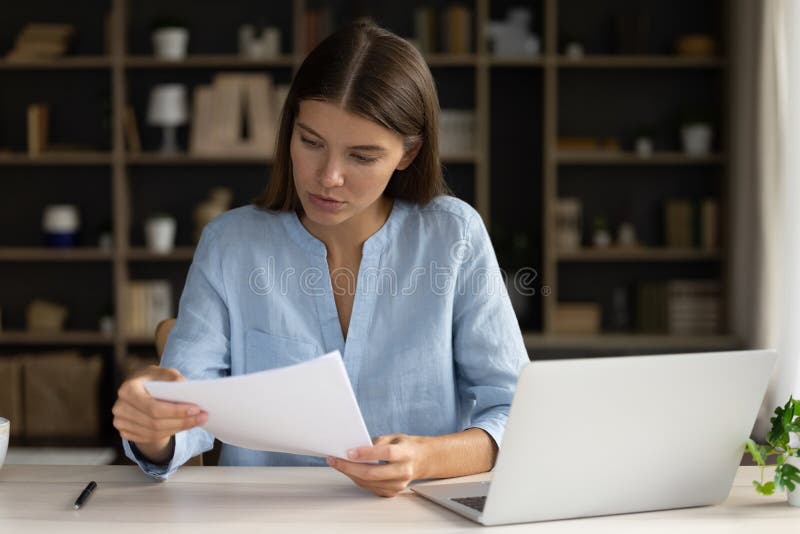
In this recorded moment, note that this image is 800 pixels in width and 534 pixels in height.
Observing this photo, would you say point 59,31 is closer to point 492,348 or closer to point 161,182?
point 161,182

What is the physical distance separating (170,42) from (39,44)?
24.8 inches

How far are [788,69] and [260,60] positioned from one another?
2302mm

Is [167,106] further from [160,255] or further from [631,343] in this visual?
[631,343]

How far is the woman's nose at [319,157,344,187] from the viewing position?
1.64 metres

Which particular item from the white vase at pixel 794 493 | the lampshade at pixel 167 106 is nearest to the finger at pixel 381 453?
the white vase at pixel 794 493

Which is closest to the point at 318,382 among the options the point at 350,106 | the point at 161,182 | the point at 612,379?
the point at 612,379

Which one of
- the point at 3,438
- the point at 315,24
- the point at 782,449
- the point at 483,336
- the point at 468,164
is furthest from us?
the point at 468,164

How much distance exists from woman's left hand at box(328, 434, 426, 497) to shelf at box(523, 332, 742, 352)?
10.5 ft

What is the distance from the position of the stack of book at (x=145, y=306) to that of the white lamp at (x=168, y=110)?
2.16 feet

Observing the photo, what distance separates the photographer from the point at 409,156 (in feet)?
6.05

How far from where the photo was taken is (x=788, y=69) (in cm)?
378

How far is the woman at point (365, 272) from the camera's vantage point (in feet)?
→ 5.47

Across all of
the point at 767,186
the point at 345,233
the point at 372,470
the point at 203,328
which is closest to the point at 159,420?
→ the point at 372,470

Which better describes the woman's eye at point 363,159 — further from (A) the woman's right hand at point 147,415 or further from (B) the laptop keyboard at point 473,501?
(B) the laptop keyboard at point 473,501
